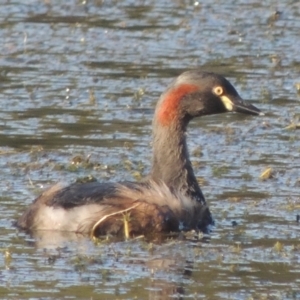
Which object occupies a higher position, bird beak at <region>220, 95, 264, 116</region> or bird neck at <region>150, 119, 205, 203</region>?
bird beak at <region>220, 95, 264, 116</region>

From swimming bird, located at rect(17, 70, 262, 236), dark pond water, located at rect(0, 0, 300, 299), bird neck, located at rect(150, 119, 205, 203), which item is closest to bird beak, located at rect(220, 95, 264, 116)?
swimming bird, located at rect(17, 70, 262, 236)

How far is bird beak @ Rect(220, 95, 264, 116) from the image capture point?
1187 cm

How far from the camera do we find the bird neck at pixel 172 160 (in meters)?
11.5

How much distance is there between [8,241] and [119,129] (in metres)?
4.14

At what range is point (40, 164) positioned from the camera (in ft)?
42.8

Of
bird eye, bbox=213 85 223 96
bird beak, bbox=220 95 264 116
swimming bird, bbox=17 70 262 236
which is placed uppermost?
bird eye, bbox=213 85 223 96

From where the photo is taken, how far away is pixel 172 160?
11.5 meters

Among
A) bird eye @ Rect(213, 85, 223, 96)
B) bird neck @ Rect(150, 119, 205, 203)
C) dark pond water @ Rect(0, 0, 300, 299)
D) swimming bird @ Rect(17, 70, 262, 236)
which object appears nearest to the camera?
dark pond water @ Rect(0, 0, 300, 299)

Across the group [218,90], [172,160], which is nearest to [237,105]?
[218,90]

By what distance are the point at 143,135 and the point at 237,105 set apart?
96.7 inches

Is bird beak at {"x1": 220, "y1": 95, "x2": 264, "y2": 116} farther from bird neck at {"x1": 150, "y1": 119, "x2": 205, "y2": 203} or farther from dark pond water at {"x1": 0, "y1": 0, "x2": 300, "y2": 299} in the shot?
dark pond water at {"x1": 0, "y1": 0, "x2": 300, "y2": 299}

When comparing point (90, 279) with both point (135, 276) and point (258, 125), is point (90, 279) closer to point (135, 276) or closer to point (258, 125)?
point (135, 276)

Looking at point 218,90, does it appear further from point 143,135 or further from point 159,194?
point 143,135

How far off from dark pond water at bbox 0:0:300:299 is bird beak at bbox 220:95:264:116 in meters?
0.72
